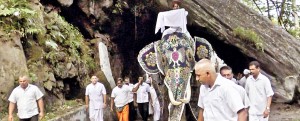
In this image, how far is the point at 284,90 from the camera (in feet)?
42.9

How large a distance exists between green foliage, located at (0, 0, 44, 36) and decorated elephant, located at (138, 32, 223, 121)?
275 cm

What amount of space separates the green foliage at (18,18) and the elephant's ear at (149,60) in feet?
8.41

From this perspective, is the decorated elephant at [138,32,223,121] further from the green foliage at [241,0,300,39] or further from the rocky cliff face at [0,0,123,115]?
the green foliage at [241,0,300,39]

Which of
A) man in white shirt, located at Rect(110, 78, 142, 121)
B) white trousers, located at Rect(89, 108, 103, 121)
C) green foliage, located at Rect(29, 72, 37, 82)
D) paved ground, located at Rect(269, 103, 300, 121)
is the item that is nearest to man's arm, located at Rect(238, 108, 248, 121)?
green foliage, located at Rect(29, 72, 37, 82)

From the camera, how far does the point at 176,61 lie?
9922 millimetres

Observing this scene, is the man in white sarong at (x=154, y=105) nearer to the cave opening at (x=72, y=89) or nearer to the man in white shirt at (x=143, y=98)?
the man in white shirt at (x=143, y=98)

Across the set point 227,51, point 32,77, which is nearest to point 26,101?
point 32,77

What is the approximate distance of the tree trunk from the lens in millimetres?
13164

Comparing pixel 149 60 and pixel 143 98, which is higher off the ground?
pixel 149 60

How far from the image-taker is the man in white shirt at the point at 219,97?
411 cm

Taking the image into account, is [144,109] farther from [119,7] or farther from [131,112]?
[119,7]

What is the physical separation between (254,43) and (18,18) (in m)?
6.90

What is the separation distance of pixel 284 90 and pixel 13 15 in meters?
7.91

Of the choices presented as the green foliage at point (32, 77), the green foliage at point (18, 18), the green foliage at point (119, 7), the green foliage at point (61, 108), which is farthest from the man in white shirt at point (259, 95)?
the green foliage at point (119, 7)
